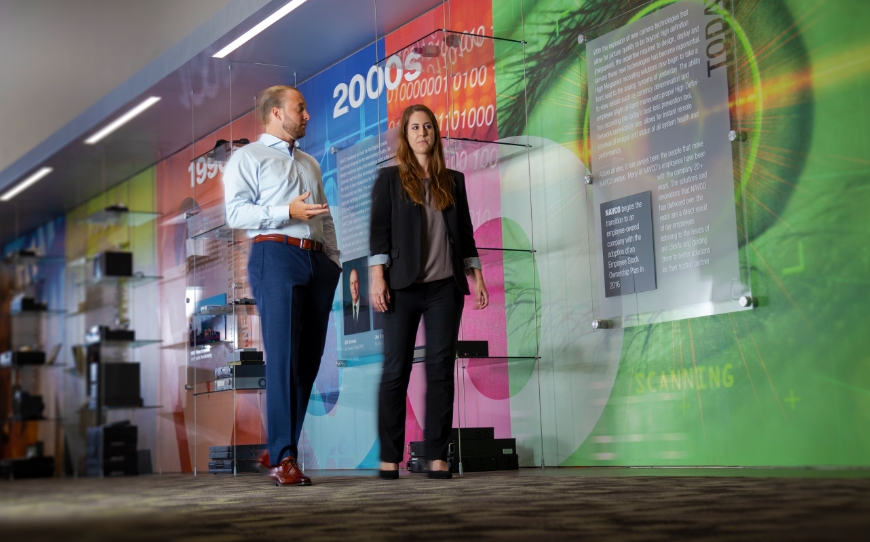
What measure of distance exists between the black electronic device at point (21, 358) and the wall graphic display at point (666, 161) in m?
2.63

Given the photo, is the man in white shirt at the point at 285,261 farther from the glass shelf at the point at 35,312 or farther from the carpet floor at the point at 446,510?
the glass shelf at the point at 35,312

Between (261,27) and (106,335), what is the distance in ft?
13.4

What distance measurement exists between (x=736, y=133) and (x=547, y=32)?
1.26 m

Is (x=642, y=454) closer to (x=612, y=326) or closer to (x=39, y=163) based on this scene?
(x=612, y=326)

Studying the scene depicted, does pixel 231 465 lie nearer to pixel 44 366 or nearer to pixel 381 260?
pixel 381 260

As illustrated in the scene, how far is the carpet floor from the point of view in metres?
0.71

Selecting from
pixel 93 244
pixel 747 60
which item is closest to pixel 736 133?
pixel 747 60

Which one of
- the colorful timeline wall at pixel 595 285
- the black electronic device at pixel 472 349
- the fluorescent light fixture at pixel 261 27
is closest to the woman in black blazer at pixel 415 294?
the colorful timeline wall at pixel 595 285

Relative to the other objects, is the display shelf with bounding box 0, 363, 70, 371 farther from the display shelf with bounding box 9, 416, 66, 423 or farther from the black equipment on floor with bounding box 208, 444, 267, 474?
the black equipment on floor with bounding box 208, 444, 267, 474

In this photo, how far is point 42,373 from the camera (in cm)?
87

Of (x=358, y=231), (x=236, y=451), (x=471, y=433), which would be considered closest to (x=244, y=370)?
(x=236, y=451)

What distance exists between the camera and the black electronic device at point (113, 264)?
37.1 inches

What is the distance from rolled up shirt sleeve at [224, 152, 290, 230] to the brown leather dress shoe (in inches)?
28.3

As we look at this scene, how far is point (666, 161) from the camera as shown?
3.45m
